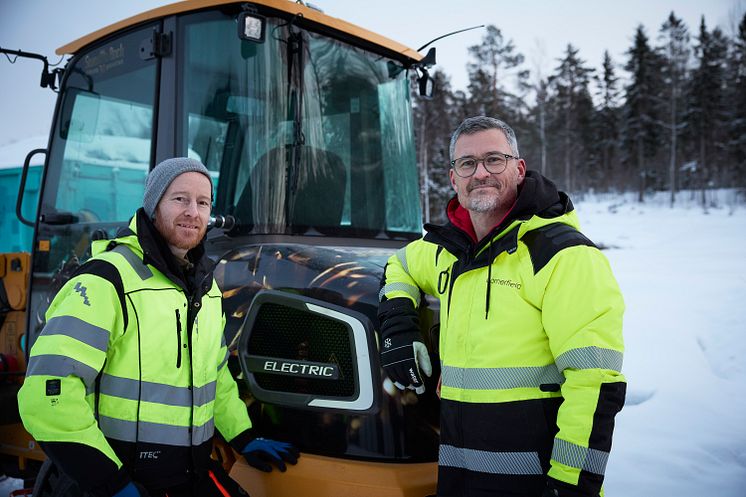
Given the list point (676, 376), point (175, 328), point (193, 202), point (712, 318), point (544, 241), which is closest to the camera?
point (544, 241)

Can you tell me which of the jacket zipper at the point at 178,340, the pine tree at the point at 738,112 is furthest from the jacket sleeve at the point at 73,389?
the pine tree at the point at 738,112

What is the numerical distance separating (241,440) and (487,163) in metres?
1.35

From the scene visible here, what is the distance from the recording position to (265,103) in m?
2.61

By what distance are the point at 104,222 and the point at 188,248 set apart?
53.8 inches

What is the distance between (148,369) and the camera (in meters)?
1.83

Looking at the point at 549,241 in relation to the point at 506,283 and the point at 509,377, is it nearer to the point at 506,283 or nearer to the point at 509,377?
the point at 506,283

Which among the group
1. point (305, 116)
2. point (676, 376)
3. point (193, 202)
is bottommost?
point (676, 376)

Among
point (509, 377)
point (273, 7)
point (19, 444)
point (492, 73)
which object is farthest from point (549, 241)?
point (492, 73)

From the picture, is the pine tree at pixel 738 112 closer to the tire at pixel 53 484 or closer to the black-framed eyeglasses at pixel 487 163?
the black-framed eyeglasses at pixel 487 163

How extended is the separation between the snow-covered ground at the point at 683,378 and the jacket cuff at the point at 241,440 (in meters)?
2.37

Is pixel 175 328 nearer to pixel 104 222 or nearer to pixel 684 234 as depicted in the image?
pixel 104 222

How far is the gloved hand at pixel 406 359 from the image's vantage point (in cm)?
192

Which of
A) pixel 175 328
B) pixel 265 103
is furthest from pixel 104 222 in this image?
pixel 175 328

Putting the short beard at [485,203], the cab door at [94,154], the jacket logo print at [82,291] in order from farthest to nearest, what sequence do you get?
1. the cab door at [94,154]
2. the short beard at [485,203]
3. the jacket logo print at [82,291]
